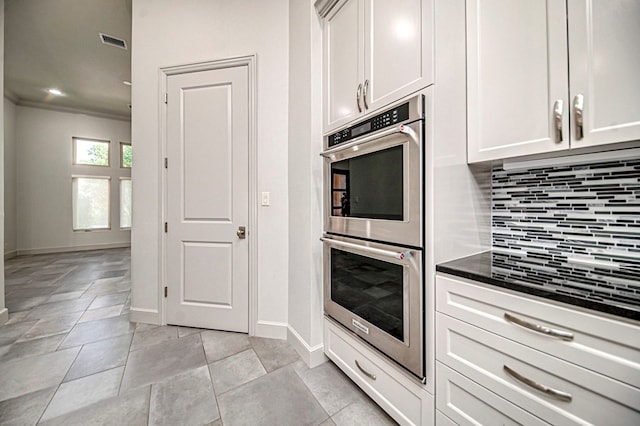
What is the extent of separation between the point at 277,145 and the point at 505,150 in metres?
1.56

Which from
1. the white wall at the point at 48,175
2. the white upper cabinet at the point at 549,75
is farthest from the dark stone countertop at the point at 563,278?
the white wall at the point at 48,175

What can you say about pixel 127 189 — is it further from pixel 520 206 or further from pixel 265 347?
pixel 520 206

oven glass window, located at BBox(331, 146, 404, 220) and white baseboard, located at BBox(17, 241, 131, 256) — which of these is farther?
white baseboard, located at BBox(17, 241, 131, 256)

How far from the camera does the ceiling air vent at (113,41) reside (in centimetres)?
341

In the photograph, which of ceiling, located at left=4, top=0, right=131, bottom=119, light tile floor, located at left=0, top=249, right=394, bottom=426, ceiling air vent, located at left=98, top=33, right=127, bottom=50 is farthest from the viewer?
ceiling air vent, located at left=98, top=33, right=127, bottom=50

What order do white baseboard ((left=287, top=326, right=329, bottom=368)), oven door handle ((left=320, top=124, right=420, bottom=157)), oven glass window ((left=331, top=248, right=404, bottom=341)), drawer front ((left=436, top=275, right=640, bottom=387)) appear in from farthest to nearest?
white baseboard ((left=287, top=326, right=329, bottom=368))
oven glass window ((left=331, top=248, right=404, bottom=341))
oven door handle ((left=320, top=124, right=420, bottom=157))
drawer front ((left=436, top=275, right=640, bottom=387))

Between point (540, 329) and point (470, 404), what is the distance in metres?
0.43

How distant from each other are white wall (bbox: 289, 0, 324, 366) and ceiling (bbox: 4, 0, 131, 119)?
8.28 ft

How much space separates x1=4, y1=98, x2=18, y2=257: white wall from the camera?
4879mm

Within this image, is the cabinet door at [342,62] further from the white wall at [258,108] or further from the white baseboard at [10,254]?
the white baseboard at [10,254]

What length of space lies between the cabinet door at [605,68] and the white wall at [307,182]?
1265 mm

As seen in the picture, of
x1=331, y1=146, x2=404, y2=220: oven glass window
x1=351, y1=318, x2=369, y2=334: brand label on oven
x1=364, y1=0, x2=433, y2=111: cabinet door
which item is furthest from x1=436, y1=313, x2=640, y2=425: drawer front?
x1=364, y1=0, x2=433, y2=111: cabinet door

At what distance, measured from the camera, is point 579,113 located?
95cm

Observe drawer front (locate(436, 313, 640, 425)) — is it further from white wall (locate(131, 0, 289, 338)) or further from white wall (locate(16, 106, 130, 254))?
white wall (locate(16, 106, 130, 254))
